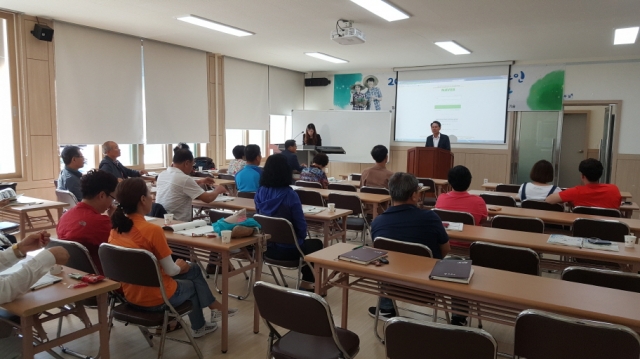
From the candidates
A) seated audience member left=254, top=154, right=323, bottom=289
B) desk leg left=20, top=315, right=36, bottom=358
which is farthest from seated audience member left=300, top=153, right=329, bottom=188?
desk leg left=20, top=315, right=36, bottom=358

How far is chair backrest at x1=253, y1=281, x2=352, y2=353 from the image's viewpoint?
1806 mm

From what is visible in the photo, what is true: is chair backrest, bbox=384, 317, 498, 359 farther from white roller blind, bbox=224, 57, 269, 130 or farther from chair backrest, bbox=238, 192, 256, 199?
white roller blind, bbox=224, 57, 269, 130

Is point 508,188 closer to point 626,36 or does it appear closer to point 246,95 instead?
point 626,36

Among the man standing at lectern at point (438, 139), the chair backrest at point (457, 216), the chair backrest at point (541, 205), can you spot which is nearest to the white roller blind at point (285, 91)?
the man standing at lectern at point (438, 139)

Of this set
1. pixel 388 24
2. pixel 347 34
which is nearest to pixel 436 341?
pixel 347 34

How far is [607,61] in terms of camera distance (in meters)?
8.45

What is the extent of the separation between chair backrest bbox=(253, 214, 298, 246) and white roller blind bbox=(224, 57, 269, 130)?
6285 millimetres

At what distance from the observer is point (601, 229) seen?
351cm

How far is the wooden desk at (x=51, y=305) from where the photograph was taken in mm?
1820

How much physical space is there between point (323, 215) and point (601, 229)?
2.27m

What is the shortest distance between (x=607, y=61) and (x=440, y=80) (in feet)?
10.4

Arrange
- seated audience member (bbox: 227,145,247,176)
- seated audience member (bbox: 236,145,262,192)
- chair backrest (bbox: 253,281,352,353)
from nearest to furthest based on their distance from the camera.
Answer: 1. chair backrest (bbox: 253,281,352,353)
2. seated audience member (bbox: 236,145,262,192)
3. seated audience member (bbox: 227,145,247,176)

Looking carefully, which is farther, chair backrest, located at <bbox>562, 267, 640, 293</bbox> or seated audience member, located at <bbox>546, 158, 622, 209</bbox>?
seated audience member, located at <bbox>546, 158, 622, 209</bbox>

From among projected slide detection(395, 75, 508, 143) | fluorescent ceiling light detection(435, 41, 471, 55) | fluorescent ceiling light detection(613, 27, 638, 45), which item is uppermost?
fluorescent ceiling light detection(435, 41, 471, 55)
